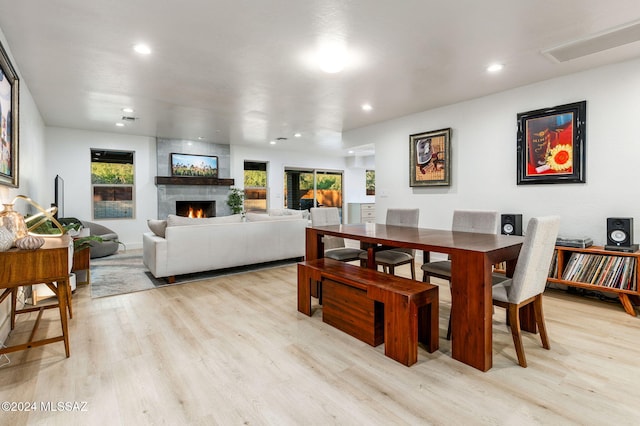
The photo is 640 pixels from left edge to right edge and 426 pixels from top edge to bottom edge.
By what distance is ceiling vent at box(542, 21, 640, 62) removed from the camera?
102 inches

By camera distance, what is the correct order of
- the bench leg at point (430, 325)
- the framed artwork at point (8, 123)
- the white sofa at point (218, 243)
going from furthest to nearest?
the white sofa at point (218, 243) < the framed artwork at point (8, 123) < the bench leg at point (430, 325)

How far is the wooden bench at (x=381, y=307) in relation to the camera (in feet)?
6.54

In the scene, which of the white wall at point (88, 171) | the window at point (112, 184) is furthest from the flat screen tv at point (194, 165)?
the window at point (112, 184)

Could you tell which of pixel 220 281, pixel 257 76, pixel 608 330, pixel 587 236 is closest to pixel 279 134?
pixel 257 76

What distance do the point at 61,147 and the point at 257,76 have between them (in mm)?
4868

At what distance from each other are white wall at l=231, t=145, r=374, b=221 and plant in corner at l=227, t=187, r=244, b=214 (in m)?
0.26

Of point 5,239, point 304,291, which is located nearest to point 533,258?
point 304,291

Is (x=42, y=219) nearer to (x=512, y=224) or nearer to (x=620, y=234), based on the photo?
(x=512, y=224)

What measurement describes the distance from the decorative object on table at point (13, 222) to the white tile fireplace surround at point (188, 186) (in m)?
5.14

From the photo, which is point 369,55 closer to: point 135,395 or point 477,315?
point 477,315

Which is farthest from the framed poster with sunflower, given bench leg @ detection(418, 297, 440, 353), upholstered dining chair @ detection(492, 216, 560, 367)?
bench leg @ detection(418, 297, 440, 353)

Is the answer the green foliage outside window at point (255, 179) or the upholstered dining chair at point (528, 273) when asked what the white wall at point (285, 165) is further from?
the upholstered dining chair at point (528, 273)

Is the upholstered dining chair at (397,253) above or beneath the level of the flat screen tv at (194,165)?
beneath

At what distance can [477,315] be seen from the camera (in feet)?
6.31
